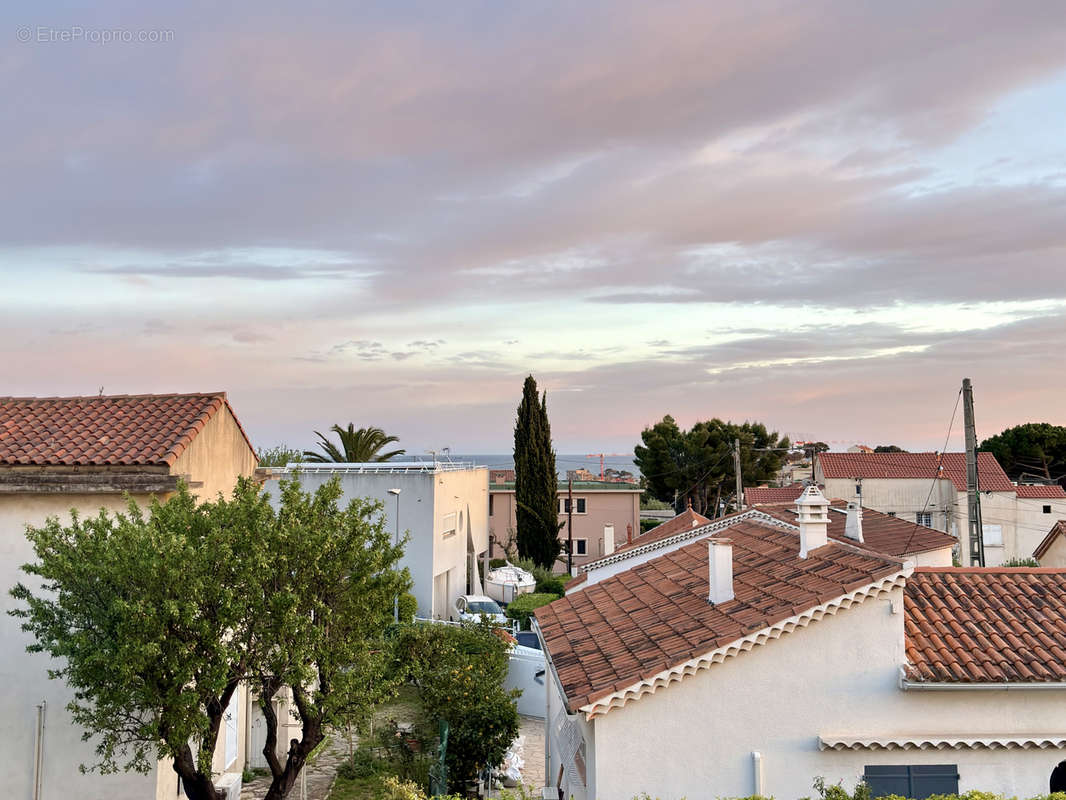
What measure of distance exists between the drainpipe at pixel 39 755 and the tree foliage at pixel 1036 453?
78463 millimetres

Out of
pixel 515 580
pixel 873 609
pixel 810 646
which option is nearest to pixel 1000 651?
pixel 873 609

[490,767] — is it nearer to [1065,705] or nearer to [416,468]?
[1065,705]

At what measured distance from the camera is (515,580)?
1699 inches

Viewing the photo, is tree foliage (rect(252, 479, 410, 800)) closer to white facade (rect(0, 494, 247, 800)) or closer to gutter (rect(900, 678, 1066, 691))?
white facade (rect(0, 494, 247, 800))

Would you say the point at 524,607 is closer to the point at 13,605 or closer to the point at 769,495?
the point at 13,605

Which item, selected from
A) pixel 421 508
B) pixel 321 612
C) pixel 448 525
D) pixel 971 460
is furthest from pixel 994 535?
pixel 321 612

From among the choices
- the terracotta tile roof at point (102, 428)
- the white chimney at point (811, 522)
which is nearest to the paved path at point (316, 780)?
the terracotta tile roof at point (102, 428)

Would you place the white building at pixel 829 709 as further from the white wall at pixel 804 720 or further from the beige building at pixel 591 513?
the beige building at pixel 591 513

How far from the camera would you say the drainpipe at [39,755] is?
565 inches

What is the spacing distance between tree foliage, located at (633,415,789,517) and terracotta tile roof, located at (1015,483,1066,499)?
20.1 m

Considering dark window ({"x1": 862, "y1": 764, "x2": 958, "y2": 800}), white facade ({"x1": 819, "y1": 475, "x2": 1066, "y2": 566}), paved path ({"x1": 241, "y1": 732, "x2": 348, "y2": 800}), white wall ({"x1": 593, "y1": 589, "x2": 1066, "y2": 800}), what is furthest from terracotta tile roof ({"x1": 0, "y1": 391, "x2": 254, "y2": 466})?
white facade ({"x1": 819, "y1": 475, "x2": 1066, "y2": 566})

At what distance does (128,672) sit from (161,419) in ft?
21.4

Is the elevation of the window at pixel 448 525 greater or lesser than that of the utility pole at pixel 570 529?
greater

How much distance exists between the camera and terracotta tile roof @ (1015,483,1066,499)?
5656 centimetres
